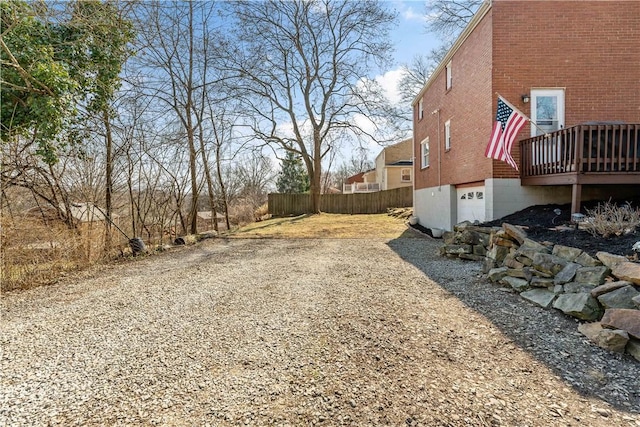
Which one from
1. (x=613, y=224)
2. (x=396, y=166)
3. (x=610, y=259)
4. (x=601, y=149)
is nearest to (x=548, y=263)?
(x=610, y=259)

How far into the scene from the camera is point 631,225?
14.3 feet

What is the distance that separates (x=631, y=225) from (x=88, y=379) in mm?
6429

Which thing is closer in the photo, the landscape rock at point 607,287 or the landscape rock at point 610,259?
the landscape rock at point 607,287

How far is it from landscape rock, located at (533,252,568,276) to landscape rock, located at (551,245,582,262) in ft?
0.21

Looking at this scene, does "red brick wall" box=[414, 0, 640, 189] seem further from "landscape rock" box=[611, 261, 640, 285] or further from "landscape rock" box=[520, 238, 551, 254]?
"landscape rock" box=[611, 261, 640, 285]

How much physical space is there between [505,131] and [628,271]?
3756mm

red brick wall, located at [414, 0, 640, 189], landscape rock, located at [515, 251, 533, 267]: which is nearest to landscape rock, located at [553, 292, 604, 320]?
landscape rock, located at [515, 251, 533, 267]

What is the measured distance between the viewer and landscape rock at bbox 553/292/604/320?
10.7 feet

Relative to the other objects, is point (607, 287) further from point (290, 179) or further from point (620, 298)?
point (290, 179)

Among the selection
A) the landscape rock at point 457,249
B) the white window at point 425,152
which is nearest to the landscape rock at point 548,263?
the landscape rock at point 457,249

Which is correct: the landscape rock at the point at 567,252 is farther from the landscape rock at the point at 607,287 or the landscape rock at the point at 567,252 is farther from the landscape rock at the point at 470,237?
the landscape rock at the point at 470,237

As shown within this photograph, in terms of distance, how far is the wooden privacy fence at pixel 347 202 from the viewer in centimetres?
2110

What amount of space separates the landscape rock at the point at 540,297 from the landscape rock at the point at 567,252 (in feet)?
1.81

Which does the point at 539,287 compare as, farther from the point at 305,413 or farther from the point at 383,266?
the point at 305,413
